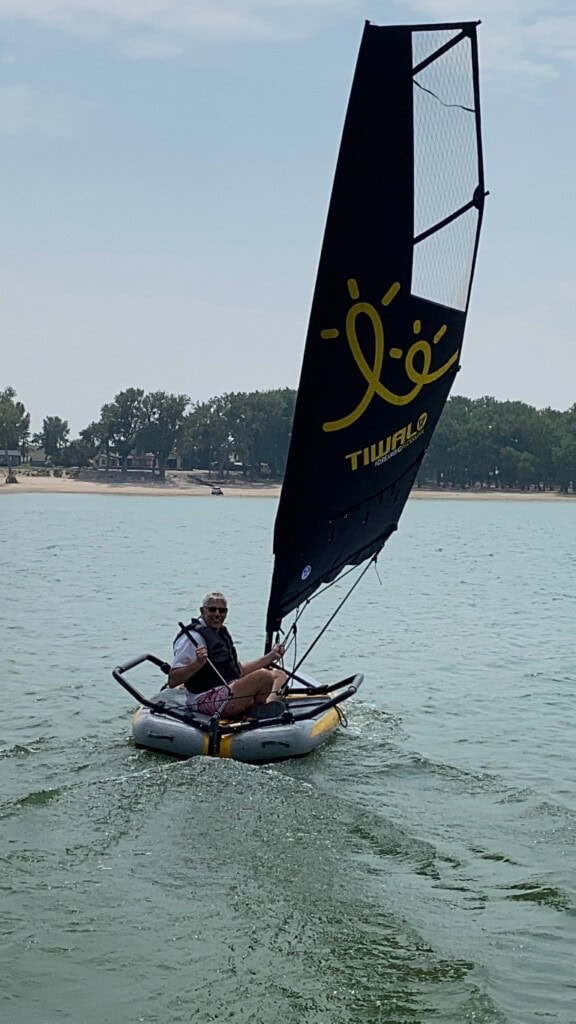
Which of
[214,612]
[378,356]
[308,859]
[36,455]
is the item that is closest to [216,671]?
[214,612]

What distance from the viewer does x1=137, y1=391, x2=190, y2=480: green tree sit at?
123 metres

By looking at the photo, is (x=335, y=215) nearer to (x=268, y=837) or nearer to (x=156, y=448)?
(x=268, y=837)

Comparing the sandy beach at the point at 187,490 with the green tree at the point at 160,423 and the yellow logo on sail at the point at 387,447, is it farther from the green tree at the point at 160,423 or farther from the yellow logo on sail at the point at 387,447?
the yellow logo on sail at the point at 387,447

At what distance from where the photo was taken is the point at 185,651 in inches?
386

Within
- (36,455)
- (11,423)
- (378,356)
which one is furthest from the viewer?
(36,455)

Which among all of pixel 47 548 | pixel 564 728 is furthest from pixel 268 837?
pixel 47 548

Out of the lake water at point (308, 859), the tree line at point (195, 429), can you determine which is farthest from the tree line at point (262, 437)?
the lake water at point (308, 859)

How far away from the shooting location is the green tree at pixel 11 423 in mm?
116812

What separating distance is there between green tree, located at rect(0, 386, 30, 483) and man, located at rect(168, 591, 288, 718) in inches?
4229

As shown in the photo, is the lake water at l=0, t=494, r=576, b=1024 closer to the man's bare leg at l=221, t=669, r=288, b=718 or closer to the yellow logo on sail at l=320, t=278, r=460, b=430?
the man's bare leg at l=221, t=669, r=288, b=718

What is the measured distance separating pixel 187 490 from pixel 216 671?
116456 millimetres

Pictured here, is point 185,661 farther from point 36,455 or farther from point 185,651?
point 36,455

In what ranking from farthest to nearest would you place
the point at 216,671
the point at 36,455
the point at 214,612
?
1. the point at 36,455
2. the point at 214,612
3. the point at 216,671

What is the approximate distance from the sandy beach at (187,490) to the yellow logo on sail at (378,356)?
356 feet
